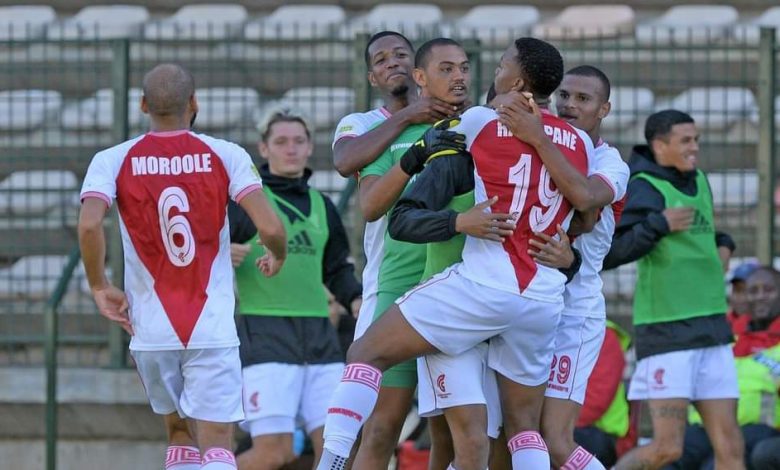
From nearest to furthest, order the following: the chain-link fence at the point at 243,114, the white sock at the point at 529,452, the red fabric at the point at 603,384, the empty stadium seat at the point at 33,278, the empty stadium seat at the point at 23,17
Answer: the white sock at the point at 529,452, the red fabric at the point at 603,384, the chain-link fence at the point at 243,114, the empty stadium seat at the point at 33,278, the empty stadium seat at the point at 23,17

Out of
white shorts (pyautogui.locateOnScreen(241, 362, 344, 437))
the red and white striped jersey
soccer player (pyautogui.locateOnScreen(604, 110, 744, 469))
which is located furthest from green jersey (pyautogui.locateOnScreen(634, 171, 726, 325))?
white shorts (pyautogui.locateOnScreen(241, 362, 344, 437))

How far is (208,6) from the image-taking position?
1524 centimetres

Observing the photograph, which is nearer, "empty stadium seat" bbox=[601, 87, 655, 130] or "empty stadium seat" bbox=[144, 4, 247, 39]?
"empty stadium seat" bbox=[601, 87, 655, 130]

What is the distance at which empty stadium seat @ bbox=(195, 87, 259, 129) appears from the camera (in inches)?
468

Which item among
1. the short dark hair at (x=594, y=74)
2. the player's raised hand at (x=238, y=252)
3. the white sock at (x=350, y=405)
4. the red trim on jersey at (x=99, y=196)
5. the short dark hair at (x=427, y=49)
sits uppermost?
the short dark hair at (x=427, y=49)

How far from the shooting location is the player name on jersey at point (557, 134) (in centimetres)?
648

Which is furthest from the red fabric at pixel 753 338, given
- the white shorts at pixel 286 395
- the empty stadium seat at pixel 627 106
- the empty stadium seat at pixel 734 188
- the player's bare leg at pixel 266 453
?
the player's bare leg at pixel 266 453

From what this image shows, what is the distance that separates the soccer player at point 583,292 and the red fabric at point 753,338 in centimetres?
294

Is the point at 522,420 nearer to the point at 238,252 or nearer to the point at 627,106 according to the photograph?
the point at 238,252

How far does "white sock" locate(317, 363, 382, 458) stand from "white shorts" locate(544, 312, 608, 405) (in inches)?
37.5

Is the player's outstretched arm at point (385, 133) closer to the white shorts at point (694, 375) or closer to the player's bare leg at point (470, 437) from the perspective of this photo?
the player's bare leg at point (470, 437)

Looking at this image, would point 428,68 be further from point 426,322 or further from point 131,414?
point 131,414

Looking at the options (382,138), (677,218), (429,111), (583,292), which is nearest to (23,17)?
(677,218)

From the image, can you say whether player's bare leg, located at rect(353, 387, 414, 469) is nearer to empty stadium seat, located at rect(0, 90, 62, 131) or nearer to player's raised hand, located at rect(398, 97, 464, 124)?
player's raised hand, located at rect(398, 97, 464, 124)
